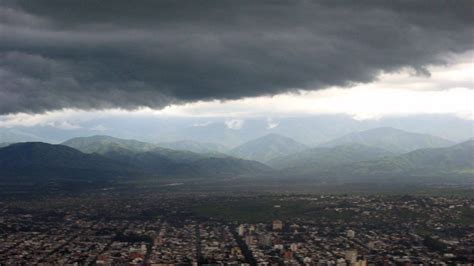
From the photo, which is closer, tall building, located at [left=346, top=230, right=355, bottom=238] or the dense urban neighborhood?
the dense urban neighborhood


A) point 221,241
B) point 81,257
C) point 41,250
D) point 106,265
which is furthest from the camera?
point 221,241

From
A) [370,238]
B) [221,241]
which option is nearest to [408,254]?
[370,238]

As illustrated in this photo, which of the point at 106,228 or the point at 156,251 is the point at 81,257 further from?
the point at 106,228

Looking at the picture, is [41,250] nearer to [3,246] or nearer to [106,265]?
[3,246]

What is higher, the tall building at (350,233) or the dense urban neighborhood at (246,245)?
the tall building at (350,233)

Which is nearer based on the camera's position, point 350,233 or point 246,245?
point 246,245

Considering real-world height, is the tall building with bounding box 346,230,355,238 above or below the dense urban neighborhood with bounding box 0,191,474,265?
above

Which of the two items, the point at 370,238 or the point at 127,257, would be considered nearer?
the point at 127,257

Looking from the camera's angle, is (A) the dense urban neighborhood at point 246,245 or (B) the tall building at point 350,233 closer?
(A) the dense urban neighborhood at point 246,245

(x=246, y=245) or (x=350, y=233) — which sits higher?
(x=350, y=233)

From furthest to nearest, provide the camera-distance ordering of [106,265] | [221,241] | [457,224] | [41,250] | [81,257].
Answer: [457,224] → [221,241] → [41,250] → [81,257] → [106,265]
